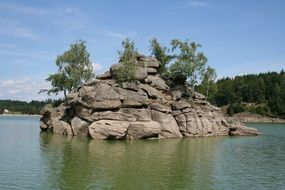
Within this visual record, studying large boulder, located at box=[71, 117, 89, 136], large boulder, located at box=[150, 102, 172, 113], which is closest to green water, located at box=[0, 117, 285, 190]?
large boulder, located at box=[71, 117, 89, 136]

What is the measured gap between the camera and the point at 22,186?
98.2 feet

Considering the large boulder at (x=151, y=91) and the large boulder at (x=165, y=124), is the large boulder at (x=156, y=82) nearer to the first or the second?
the large boulder at (x=151, y=91)

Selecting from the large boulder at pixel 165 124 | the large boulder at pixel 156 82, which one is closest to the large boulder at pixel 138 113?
the large boulder at pixel 165 124

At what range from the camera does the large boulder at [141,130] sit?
69188mm

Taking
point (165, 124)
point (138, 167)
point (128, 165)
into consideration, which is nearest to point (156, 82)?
point (165, 124)

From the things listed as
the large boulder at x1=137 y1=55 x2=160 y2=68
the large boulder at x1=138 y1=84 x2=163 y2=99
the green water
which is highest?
the large boulder at x1=137 y1=55 x2=160 y2=68

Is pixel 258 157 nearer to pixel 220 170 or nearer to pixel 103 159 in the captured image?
pixel 220 170

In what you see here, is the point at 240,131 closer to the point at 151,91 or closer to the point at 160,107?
the point at 160,107

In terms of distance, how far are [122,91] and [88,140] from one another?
12.6 meters

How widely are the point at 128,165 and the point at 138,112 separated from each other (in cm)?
3129

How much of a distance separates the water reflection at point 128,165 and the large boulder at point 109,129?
6.20m

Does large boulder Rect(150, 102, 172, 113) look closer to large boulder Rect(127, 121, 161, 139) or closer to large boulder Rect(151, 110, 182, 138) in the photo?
large boulder Rect(151, 110, 182, 138)

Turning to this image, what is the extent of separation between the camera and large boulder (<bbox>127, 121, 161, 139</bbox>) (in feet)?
227

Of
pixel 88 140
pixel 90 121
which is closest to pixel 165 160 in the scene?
pixel 88 140
